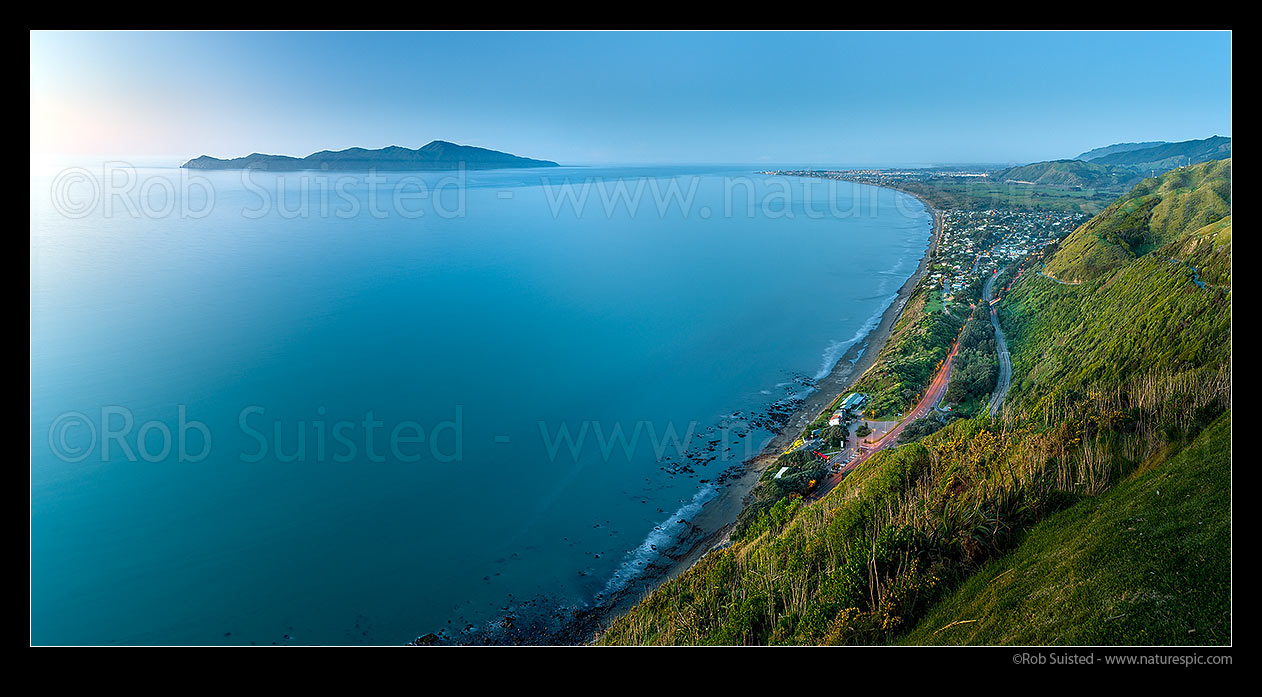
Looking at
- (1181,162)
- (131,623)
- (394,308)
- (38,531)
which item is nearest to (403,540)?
(131,623)

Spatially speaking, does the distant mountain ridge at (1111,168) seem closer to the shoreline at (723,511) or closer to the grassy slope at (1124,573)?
the shoreline at (723,511)

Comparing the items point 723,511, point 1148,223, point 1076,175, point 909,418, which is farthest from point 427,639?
point 1076,175

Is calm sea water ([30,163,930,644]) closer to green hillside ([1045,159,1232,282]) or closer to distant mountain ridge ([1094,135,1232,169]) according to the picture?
green hillside ([1045,159,1232,282])

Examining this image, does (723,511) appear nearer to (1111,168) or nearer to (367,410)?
(367,410)

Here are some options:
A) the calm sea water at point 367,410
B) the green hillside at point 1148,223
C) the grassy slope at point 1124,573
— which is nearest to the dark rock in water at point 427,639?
the calm sea water at point 367,410

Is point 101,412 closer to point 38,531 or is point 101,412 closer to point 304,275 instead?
point 38,531

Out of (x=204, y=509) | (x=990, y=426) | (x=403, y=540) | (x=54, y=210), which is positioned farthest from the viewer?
(x=54, y=210)
